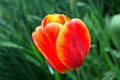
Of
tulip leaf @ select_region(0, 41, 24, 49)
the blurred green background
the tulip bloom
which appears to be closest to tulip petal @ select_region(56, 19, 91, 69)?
the tulip bloom

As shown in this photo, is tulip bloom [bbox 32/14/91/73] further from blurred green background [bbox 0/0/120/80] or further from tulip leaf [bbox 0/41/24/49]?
tulip leaf [bbox 0/41/24/49]

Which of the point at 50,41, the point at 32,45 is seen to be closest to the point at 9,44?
the point at 32,45

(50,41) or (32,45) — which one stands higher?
(50,41)

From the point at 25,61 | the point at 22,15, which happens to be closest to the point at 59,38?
the point at 25,61

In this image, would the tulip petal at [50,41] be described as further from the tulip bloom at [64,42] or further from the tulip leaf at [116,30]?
the tulip leaf at [116,30]

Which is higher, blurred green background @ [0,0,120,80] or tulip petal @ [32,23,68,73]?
tulip petal @ [32,23,68,73]

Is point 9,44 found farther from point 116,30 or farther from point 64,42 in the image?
point 64,42
